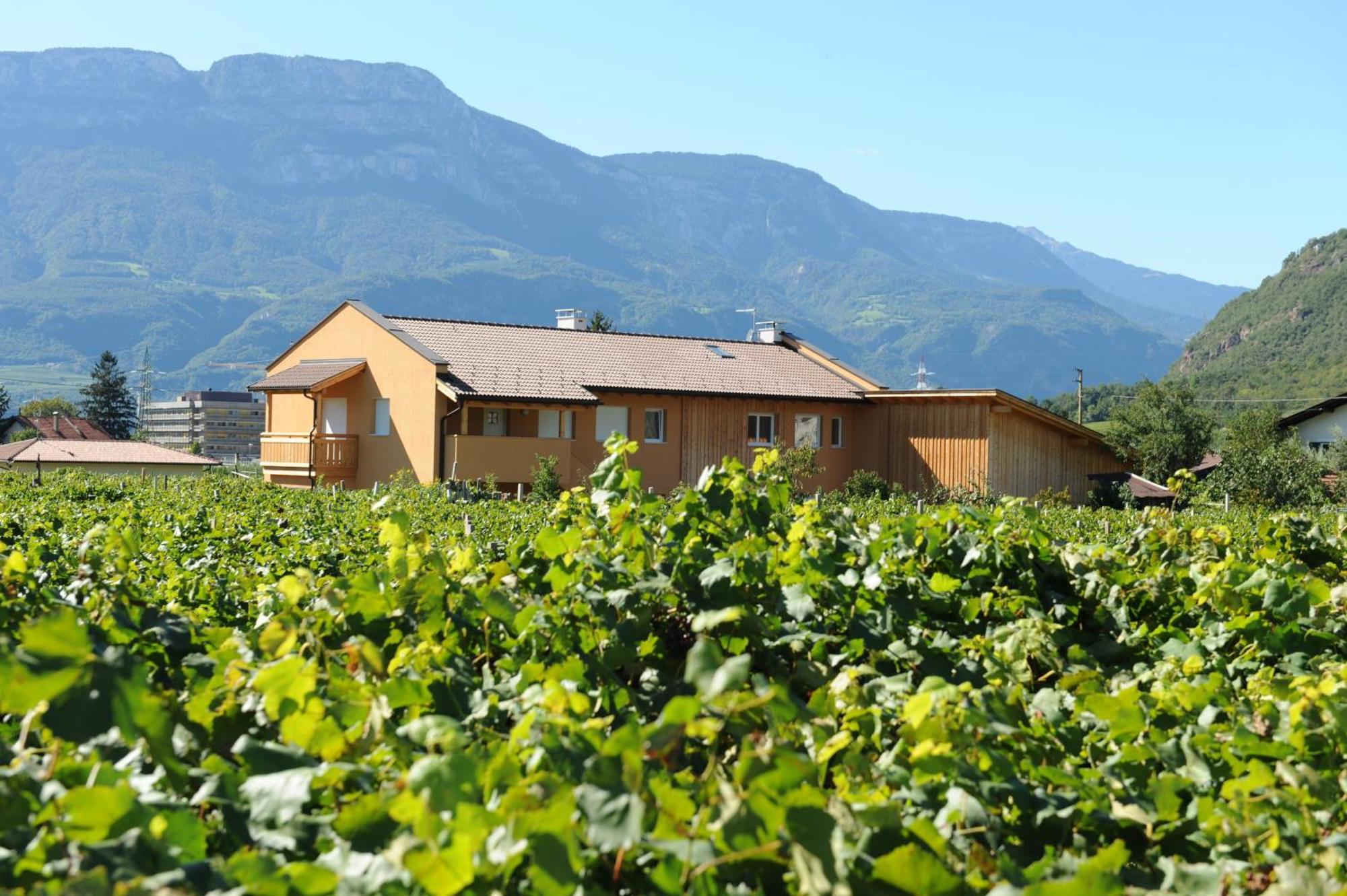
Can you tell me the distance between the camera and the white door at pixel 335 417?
37156mm

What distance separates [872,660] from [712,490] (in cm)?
80

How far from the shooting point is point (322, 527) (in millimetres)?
10273

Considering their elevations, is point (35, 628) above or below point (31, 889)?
above

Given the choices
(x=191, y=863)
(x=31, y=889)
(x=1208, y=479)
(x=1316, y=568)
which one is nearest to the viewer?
(x=31, y=889)

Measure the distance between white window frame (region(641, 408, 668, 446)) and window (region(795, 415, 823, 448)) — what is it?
4.37 meters

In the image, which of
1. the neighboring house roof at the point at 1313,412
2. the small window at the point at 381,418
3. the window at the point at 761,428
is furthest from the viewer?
the neighboring house roof at the point at 1313,412

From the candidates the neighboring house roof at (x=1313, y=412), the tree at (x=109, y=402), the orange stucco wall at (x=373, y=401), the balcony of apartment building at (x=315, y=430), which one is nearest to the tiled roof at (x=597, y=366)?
the orange stucco wall at (x=373, y=401)

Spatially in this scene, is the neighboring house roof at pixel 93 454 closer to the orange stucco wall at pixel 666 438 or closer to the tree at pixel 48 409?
the orange stucco wall at pixel 666 438

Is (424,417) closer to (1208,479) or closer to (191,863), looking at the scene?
(1208,479)

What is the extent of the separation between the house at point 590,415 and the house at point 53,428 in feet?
135

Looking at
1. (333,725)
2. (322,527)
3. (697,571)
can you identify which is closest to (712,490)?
(697,571)

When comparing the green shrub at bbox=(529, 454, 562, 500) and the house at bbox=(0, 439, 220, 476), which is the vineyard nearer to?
the green shrub at bbox=(529, 454, 562, 500)

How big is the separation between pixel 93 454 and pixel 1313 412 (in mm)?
51273

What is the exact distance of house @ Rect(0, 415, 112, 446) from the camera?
75750mm
